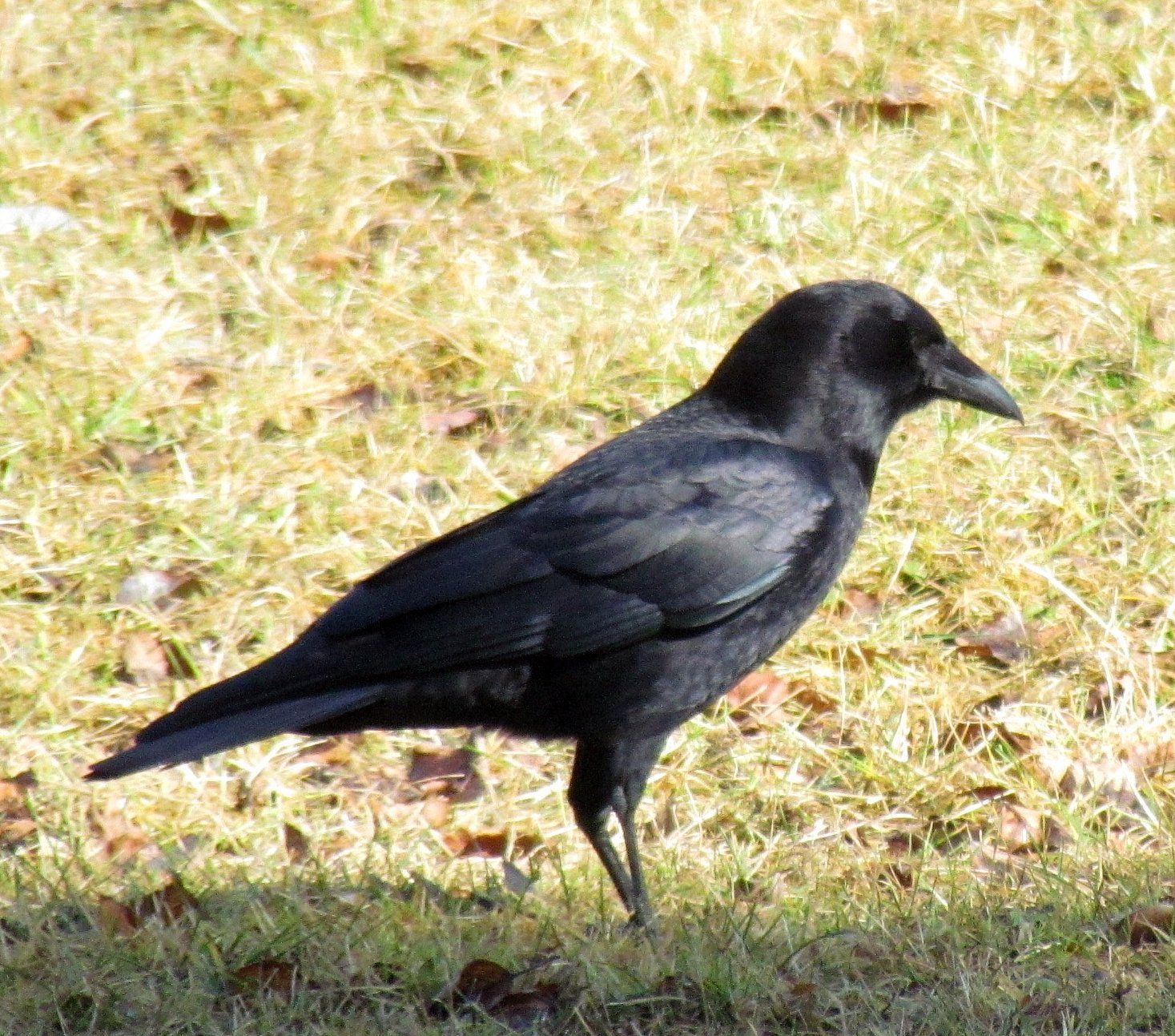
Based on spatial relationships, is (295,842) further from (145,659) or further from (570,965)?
(570,965)

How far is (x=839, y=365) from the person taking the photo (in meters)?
4.34

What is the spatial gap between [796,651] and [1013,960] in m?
1.54

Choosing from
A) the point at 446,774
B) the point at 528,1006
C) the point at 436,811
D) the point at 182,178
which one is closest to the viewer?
the point at 528,1006

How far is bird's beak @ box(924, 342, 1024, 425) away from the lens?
4.53 meters

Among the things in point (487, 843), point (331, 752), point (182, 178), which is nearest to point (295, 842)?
point (331, 752)

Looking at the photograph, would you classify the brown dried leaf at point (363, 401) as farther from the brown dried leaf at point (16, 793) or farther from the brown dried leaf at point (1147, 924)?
the brown dried leaf at point (1147, 924)

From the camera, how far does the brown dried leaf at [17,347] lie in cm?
575

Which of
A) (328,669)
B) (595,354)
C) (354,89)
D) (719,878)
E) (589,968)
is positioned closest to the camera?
(589,968)

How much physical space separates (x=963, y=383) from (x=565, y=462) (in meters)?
1.51

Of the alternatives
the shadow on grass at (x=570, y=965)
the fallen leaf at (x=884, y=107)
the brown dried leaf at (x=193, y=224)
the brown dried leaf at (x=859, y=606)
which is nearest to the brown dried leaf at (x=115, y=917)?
the shadow on grass at (x=570, y=965)

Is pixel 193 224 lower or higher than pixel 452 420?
higher

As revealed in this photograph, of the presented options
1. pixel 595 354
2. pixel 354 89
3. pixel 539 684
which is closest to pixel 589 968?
pixel 539 684

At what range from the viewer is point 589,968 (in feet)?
11.7

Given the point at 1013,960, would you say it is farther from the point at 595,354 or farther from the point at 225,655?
the point at 595,354
